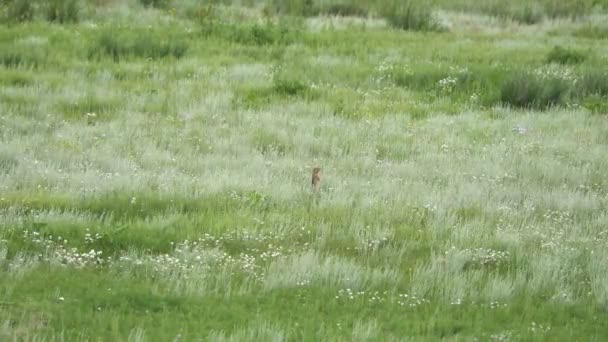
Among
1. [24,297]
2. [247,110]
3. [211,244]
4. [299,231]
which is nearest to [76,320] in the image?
[24,297]

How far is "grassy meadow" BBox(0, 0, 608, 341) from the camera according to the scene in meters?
5.94

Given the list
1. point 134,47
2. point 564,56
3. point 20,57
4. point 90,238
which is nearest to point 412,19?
point 564,56

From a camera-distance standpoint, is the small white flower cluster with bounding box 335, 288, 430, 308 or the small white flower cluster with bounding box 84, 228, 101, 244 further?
the small white flower cluster with bounding box 84, 228, 101, 244

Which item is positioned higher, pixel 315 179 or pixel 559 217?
pixel 315 179

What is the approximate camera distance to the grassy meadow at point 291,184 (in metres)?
5.94

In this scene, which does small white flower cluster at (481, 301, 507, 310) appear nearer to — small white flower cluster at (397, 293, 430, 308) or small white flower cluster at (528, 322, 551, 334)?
small white flower cluster at (528, 322, 551, 334)

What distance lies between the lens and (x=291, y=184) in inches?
356

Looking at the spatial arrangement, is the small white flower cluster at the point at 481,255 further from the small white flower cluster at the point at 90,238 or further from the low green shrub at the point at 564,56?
the low green shrub at the point at 564,56

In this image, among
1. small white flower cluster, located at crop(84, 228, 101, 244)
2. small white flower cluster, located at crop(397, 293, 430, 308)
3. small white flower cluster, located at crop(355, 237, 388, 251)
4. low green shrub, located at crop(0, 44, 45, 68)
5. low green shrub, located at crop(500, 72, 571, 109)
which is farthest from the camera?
low green shrub, located at crop(0, 44, 45, 68)

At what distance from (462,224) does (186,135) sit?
13.8 feet

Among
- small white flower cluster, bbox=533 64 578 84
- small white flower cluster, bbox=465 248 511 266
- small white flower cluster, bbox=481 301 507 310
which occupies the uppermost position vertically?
small white flower cluster, bbox=481 301 507 310

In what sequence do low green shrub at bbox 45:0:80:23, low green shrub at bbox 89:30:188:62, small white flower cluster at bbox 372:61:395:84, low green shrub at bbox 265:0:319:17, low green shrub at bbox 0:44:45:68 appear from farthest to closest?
low green shrub at bbox 265:0:319:17 < low green shrub at bbox 45:0:80:23 < low green shrub at bbox 89:30:188:62 < small white flower cluster at bbox 372:61:395:84 < low green shrub at bbox 0:44:45:68

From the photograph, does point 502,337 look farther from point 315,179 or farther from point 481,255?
point 315,179

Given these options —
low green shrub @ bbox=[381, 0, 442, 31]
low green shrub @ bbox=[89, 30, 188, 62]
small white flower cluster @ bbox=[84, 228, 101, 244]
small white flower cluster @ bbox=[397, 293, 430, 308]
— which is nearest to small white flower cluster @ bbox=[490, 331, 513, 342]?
small white flower cluster @ bbox=[397, 293, 430, 308]
